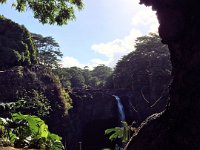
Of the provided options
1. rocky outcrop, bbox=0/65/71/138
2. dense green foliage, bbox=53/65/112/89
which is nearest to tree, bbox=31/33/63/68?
dense green foliage, bbox=53/65/112/89

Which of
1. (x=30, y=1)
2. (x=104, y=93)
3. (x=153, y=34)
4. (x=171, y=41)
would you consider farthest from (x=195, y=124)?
(x=153, y=34)

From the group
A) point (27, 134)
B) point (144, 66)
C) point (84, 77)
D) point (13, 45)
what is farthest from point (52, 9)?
point (84, 77)

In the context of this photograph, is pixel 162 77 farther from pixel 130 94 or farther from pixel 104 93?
pixel 104 93

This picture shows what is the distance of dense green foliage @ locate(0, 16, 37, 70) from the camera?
1348 inches

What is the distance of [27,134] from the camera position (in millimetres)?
10727

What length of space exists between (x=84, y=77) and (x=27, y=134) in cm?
6642

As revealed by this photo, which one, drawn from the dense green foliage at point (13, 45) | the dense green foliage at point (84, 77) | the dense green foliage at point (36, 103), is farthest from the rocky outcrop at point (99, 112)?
the dense green foliage at point (84, 77)

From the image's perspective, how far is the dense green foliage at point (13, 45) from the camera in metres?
34.2

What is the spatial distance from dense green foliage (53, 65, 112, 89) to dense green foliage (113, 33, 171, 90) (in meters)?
10.5

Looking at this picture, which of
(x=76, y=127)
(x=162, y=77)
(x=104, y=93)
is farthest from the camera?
(x=162, y=77)

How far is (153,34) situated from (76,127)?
72.6 feet

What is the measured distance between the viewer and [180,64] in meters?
6.60

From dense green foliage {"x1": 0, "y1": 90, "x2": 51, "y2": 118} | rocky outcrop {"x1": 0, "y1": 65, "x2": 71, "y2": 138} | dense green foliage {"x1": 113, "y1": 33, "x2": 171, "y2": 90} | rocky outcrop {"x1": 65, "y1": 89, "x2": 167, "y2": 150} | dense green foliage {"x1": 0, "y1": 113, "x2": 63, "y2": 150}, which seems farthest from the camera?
dense green foliage {"x1": 113, "y1": 33, "x2": 171, "y2": 90}

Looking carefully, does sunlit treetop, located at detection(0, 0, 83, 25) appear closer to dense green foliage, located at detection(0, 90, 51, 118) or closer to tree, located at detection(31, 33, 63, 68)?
dense green foliage, located at detection(0, 90, 51, 118)
